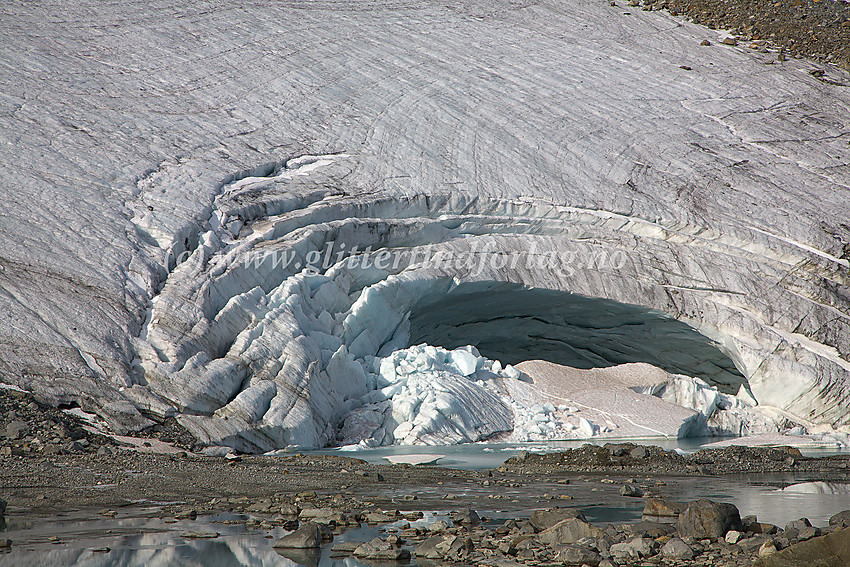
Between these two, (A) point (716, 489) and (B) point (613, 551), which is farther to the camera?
(A) point (716, 489)

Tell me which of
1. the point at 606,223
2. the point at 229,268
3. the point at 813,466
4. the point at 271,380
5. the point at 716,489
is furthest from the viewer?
the point at 606,223

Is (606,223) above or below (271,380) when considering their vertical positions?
above

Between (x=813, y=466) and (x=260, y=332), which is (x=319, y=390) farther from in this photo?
(x=813, y=466)

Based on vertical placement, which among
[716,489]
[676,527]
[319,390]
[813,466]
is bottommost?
[319,390]

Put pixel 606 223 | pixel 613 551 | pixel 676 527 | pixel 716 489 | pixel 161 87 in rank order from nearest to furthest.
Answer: pixel 613 551 < pixel 676 527 < pixel 716 489 < pixel 606 223 < pixel 161 87

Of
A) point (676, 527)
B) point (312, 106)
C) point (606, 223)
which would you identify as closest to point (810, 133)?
point (606, 223)
